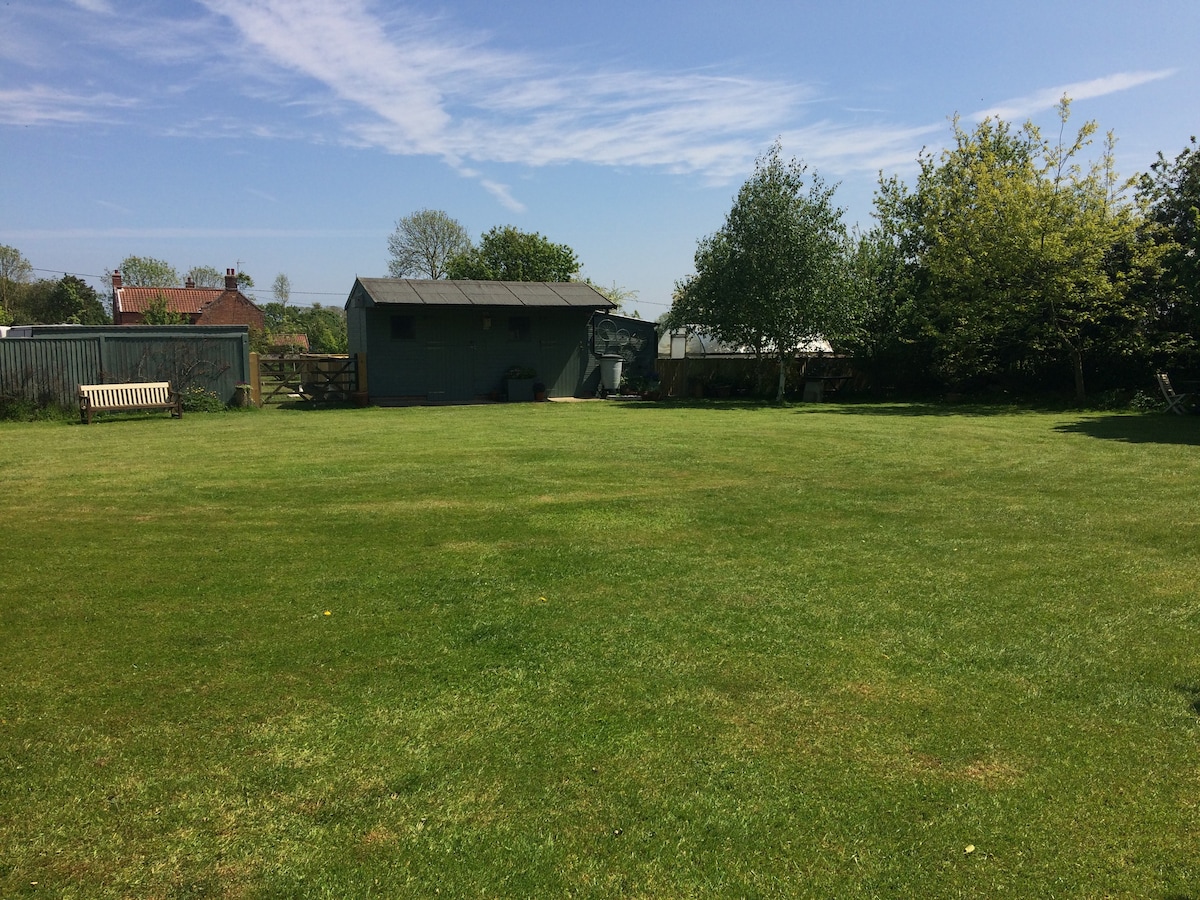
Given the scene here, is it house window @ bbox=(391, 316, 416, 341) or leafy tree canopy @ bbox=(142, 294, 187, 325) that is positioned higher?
leafy tree canopy @ bbox=(142, 294, 187, 325)

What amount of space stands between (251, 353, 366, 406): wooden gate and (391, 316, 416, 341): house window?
1170 mm

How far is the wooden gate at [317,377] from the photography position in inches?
882

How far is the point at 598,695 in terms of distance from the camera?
3.88m

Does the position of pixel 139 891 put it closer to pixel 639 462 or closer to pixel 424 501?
pixel 424 501

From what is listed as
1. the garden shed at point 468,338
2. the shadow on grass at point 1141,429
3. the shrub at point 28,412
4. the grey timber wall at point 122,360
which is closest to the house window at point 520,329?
the garden shed at point 468,338

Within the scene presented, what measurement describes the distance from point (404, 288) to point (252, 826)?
21.8 m

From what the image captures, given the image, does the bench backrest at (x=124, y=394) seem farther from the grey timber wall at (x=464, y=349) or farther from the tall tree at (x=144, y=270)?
the tall tree at (x=144, y=270)

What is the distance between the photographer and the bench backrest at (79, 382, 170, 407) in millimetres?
17219

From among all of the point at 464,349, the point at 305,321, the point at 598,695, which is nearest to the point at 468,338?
the point at 464,349

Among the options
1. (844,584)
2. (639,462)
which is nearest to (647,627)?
(844,584)

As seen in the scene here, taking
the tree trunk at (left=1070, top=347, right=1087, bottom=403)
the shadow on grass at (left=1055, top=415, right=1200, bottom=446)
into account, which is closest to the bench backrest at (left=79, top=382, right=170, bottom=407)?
the shadow on grass at (left=1055, top=415, right=1200, bottom=446)

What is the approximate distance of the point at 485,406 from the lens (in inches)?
850

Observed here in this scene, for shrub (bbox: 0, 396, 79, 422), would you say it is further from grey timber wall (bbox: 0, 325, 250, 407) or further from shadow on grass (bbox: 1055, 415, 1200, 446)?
shadow on grass (bbox: 1055, 415, 1200, 446)

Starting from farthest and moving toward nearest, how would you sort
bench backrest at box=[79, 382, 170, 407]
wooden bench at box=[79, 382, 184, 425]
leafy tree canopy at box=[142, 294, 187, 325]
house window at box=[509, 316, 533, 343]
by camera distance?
leafy tree canopy at box=[142, 294, 187, 325], house window at box=[509, 316, 533, 343], bench backrest at box=[79, 382, 170, 407], wooden bench at box=[79, 382, 184, 425]
